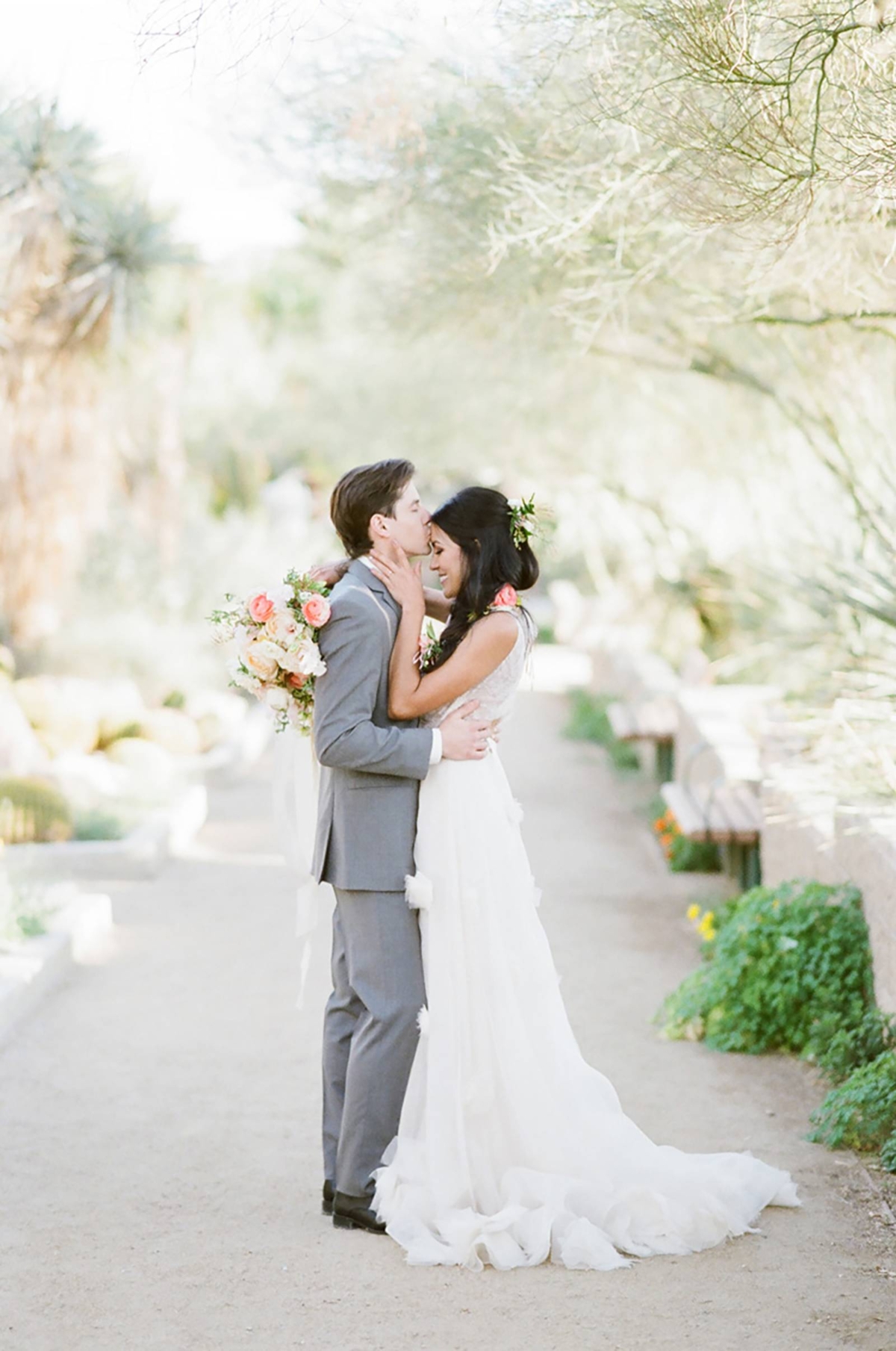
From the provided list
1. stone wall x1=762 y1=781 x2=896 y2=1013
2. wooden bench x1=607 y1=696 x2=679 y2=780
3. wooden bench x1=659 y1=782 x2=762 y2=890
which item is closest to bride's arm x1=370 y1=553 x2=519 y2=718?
stone wall x1=762 y1=781 x2=896 y2=1013

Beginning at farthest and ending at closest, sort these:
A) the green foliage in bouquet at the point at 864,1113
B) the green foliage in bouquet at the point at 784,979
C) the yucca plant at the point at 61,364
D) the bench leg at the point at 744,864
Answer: the yucca plant at the point at 61,364 → the bench leg at the point at 744,864 → the green foliage in bouquet at the point at 784,979 → the green foliage in bouquet at the point at 864,1113

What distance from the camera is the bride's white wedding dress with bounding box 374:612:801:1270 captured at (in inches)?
159

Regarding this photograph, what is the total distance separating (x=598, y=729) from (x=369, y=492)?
1130cm

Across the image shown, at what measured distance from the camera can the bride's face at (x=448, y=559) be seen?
13.8 ft

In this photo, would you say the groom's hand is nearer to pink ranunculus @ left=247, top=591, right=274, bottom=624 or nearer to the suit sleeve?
the suit sleeve

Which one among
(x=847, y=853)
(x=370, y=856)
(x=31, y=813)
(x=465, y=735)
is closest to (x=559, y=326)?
(x=847, y=853)

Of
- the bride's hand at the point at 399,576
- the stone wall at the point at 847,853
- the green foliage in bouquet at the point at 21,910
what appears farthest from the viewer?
the green foliage in bouquet at the point at 21,910

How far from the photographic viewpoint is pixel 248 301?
131 ft

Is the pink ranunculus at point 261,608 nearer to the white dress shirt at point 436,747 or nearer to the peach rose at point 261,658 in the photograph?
the peach rose at point 261,658

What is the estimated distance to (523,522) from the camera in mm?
4266

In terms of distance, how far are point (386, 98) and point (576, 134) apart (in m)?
1.32

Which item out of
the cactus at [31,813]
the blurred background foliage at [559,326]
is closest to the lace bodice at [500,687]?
the blurred background foliage at [559,326]

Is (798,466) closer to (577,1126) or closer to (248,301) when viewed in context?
(577,1126)

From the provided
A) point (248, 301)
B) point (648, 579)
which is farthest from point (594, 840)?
point (248, 301)
